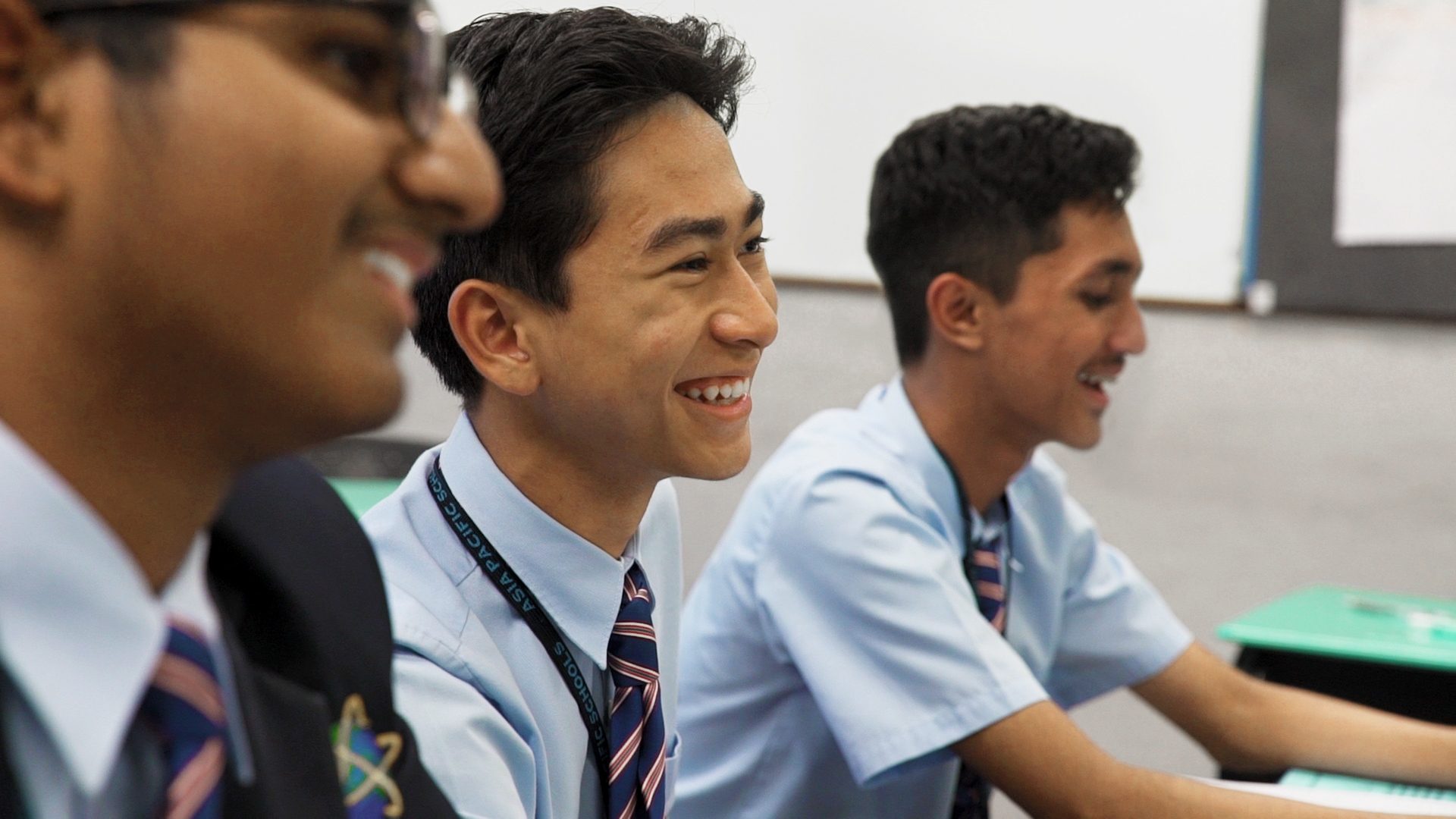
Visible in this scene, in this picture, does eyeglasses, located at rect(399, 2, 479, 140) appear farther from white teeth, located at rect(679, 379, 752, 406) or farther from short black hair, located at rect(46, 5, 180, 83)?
white teeth, located at rect(679, 379, 752, 406)

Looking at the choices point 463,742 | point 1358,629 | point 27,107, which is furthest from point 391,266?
point 1358,629

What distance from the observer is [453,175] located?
579 millimetres

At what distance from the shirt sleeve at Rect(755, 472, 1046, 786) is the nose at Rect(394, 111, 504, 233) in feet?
3.29

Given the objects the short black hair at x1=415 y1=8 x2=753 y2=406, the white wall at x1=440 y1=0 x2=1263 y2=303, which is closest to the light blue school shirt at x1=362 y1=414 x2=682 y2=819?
the short black hair at x1=415 y1=8 x2=753 y2=406

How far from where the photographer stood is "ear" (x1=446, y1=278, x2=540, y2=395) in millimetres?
1177

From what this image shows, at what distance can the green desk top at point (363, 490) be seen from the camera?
218cm

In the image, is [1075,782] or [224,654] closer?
[224,654]

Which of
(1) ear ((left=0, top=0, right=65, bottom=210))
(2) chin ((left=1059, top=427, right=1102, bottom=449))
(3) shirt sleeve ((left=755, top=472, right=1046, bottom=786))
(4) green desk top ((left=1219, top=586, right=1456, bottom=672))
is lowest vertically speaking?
(4) green desk top ((left=1219, top=586, right=1456, bottom=672))

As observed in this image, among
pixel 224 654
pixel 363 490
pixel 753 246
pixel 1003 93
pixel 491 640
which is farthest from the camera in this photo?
pixel 1003 93

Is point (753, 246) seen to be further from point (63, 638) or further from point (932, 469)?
point (63, 638)

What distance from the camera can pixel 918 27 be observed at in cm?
322

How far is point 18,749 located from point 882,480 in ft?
3.89

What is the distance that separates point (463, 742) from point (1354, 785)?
1244 mm

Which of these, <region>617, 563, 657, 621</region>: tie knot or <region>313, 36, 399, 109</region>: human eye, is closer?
A: <region>313, 36, 399, 109</region>: human eye
